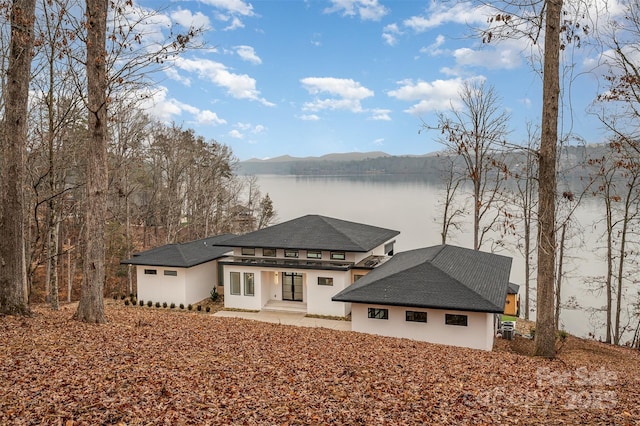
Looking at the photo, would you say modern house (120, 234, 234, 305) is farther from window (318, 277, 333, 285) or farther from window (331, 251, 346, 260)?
window (331, 251, 346, 260)

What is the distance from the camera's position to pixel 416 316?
14180mm

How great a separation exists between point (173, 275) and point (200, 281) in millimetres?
1631

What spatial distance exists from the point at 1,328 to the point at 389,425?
7028mm

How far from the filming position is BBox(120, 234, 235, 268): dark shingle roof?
69.1 ft

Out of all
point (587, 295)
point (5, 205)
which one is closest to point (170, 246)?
point (5, 205)

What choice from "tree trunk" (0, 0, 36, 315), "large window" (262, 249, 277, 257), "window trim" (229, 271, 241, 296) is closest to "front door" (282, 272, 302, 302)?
"large window" (262, 249, 277, 257)

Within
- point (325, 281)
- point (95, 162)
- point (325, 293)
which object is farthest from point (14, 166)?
point (325, 293)

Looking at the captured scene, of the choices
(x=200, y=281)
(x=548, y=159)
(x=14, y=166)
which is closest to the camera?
(x=14, y=166)

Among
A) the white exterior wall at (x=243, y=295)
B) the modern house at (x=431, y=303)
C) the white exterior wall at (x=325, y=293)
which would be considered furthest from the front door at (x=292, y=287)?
the modern house at (x=431, y=303)

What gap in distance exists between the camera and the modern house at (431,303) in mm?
13391

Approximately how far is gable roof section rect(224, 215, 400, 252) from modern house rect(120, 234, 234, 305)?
213 cm

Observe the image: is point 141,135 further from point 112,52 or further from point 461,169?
point 461,169

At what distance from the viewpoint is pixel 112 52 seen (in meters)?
8.42

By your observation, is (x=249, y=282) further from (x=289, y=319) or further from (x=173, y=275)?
(x=173, y=275)
